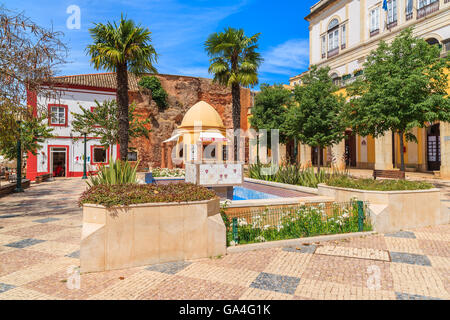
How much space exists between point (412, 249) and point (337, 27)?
31.0 m

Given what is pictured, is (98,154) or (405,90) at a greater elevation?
(405,90)

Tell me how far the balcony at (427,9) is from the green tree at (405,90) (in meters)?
10.8

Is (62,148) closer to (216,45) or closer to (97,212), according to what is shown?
(216,45)

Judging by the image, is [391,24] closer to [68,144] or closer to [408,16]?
[408,16]

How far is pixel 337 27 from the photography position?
1220 inches

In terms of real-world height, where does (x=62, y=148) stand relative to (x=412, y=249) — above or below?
above

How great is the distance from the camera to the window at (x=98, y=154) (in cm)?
2697

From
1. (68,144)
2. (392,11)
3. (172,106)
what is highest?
(392,11)

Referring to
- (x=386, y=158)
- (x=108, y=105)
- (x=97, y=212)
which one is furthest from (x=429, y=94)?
(x=108, y=105)

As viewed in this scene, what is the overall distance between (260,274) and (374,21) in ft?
99.5

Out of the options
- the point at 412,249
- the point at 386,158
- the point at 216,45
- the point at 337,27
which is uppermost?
the point at 337,27

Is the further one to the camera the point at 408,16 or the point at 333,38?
the point at 333,38

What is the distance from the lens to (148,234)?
5.04 meters

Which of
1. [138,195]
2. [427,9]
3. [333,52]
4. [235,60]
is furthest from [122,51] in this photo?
[333,52]
